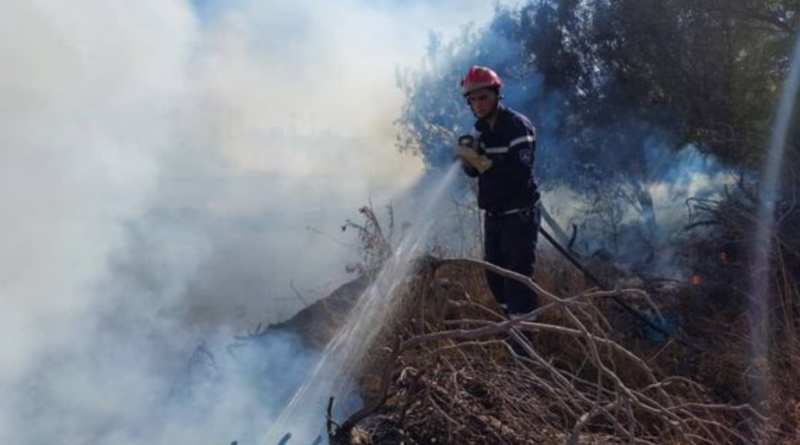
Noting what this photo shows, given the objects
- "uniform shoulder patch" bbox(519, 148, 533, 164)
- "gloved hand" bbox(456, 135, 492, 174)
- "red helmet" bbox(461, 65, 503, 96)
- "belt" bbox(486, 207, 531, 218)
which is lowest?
"belt" bbox(486, 207, 531, 218)

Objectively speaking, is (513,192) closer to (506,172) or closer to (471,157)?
(506,172)

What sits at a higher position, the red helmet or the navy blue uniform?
the red helmet

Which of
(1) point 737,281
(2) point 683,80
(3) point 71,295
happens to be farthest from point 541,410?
(2) point 683,80

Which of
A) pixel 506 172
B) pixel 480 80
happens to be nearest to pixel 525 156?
pixel 506 172

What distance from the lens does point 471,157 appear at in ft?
14.8

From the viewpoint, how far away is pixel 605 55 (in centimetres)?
754

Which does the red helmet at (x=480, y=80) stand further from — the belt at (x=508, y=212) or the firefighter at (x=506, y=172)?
the belt at (x=508, y=212)

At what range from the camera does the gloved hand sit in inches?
178

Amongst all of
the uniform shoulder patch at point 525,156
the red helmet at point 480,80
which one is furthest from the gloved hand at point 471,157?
the red helmet at point 480,80

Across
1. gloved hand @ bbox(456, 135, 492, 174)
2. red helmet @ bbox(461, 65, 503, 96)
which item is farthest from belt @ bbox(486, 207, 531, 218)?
Answer: red helmet @ bbox(461, 65, 503, 96)

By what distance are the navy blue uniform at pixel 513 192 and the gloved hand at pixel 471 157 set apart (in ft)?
0.14

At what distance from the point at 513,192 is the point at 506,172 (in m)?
0.13

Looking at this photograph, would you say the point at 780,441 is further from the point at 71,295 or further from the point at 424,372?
the point at 71,295

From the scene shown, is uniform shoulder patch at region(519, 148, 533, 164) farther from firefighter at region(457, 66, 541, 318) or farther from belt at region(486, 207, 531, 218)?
belt at region(486, 207, 531, 218)
